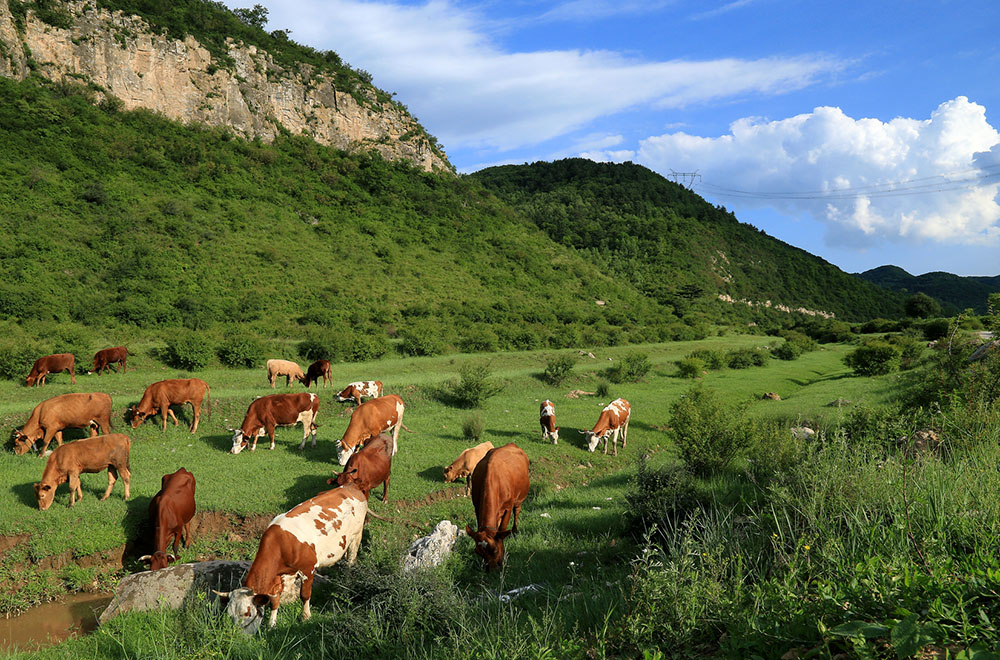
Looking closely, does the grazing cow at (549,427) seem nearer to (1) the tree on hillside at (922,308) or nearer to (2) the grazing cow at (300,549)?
(2) the grazing cow at (300,549)

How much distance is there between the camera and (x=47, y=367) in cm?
1792

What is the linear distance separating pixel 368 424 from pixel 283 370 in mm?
8315

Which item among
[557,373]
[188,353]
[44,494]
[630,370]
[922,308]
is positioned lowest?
[44,494]

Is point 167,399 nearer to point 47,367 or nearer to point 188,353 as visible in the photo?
point 47,367

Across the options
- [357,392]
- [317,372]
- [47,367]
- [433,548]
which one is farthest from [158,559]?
[47,367]

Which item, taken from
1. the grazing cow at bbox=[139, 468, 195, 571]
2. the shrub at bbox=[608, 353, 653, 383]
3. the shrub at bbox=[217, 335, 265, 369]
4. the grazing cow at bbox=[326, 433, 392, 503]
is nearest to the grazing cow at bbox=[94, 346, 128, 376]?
the shrub at bbox=[217, 335, 265, 369]

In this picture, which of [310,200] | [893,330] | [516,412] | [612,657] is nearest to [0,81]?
[310,200]

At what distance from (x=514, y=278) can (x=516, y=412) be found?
122 ft

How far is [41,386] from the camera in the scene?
17.6m

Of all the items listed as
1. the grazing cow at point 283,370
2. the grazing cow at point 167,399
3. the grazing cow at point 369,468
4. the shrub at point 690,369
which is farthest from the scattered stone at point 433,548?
the shrub at point 690,369

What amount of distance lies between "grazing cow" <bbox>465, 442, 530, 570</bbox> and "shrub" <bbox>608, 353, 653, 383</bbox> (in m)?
16.1

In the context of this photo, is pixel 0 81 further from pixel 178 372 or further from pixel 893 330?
pixel 893 330

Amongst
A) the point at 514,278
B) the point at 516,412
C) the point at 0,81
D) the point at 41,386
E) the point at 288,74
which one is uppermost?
the point at 288,74

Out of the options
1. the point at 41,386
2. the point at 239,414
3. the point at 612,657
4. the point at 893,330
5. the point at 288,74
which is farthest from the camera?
the point at 288,74
